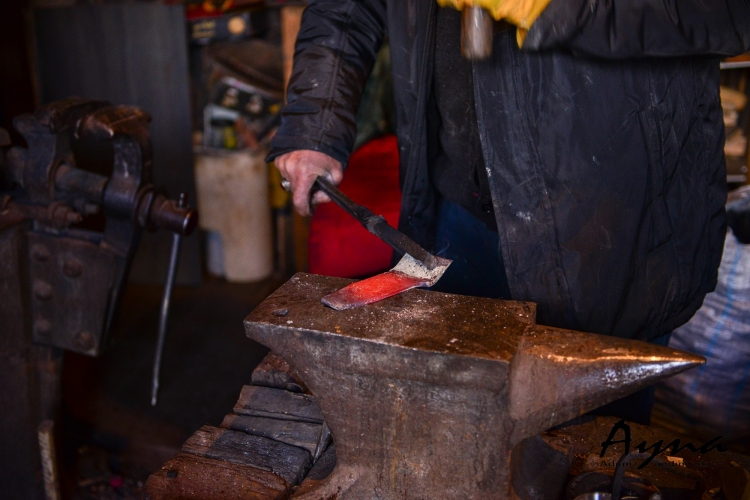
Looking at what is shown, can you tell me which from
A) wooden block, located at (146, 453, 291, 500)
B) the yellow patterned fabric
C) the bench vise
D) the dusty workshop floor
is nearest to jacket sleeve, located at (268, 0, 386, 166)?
the bench vise

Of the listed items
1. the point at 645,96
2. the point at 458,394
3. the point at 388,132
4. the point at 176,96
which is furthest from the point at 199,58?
the point at 458,394

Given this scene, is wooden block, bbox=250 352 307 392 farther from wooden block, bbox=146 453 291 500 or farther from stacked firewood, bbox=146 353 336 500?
wooden block, bbox=146 453 291 500

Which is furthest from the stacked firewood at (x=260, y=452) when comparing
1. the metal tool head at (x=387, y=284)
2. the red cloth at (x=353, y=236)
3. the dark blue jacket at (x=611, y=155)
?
the red cloth at (x=353, y=236)

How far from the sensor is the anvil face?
99 cm

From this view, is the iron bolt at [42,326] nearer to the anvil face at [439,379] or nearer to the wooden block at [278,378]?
the wooden block at [278,378]

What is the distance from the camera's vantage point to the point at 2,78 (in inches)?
142

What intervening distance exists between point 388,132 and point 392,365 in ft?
7.54

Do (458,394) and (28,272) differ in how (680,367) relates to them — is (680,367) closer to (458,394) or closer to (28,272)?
(458,394)

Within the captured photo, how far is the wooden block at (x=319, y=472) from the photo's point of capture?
3.92ft

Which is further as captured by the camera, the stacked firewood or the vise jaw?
the vise jaw

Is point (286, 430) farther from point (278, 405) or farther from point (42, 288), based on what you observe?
point (42, 288)

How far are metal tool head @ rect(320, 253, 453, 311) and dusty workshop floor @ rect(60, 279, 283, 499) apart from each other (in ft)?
4.05

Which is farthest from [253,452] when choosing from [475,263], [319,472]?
[475,263]

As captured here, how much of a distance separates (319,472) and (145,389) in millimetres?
1914
